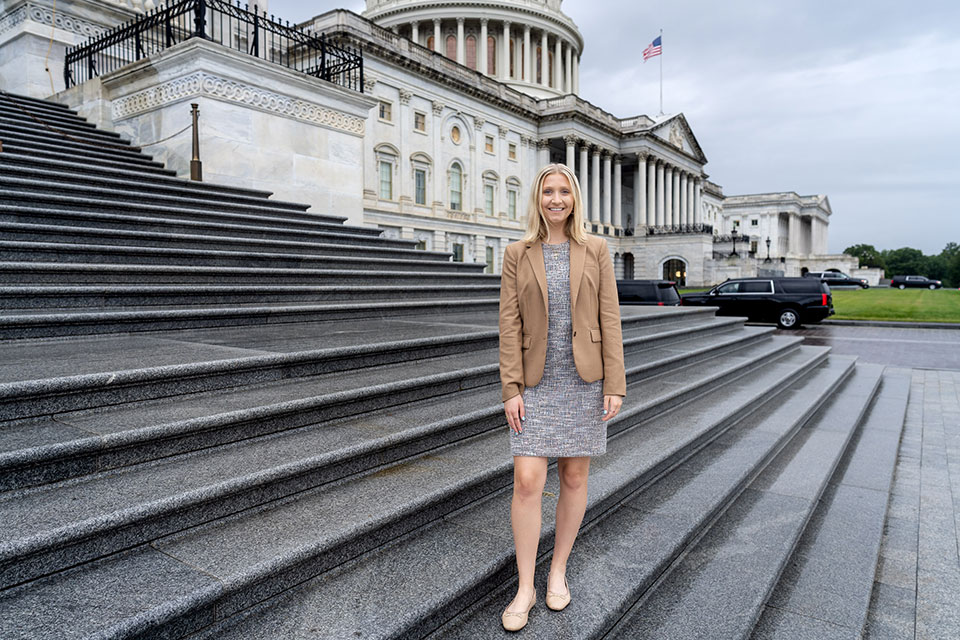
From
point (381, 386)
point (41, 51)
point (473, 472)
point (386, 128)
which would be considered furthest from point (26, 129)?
point (386, 128)

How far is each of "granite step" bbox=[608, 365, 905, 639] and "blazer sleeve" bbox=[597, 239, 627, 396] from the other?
1.20 meters

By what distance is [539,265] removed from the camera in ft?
9.34

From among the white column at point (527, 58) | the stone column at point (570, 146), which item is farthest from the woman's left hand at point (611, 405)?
the white column at point (527, 58)

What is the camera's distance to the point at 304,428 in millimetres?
3904

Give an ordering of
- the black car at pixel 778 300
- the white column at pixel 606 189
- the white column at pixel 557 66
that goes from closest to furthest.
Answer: the black car at pixel 778 300 < the white column at pixel 606 189 < the white column at pixel 557 66

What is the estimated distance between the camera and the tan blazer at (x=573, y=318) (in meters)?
2.79

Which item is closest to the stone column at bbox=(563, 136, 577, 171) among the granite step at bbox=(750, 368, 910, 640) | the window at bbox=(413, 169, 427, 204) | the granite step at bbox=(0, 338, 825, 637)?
the window at bbox=(413, 169, 427, 204)

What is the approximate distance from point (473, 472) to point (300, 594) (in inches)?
52.0

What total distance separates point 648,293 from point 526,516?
641 inches

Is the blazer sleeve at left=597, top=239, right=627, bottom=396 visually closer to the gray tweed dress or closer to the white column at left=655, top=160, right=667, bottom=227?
the gray tweed dress

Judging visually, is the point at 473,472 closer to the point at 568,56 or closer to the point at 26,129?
the point at 26,129

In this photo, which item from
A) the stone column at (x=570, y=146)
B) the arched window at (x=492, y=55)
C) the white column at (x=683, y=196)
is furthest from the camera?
the white column at (x=683, y=196)

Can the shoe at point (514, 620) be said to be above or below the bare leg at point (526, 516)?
below

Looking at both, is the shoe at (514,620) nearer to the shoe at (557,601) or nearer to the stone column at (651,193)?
the shoe at (557,601)
